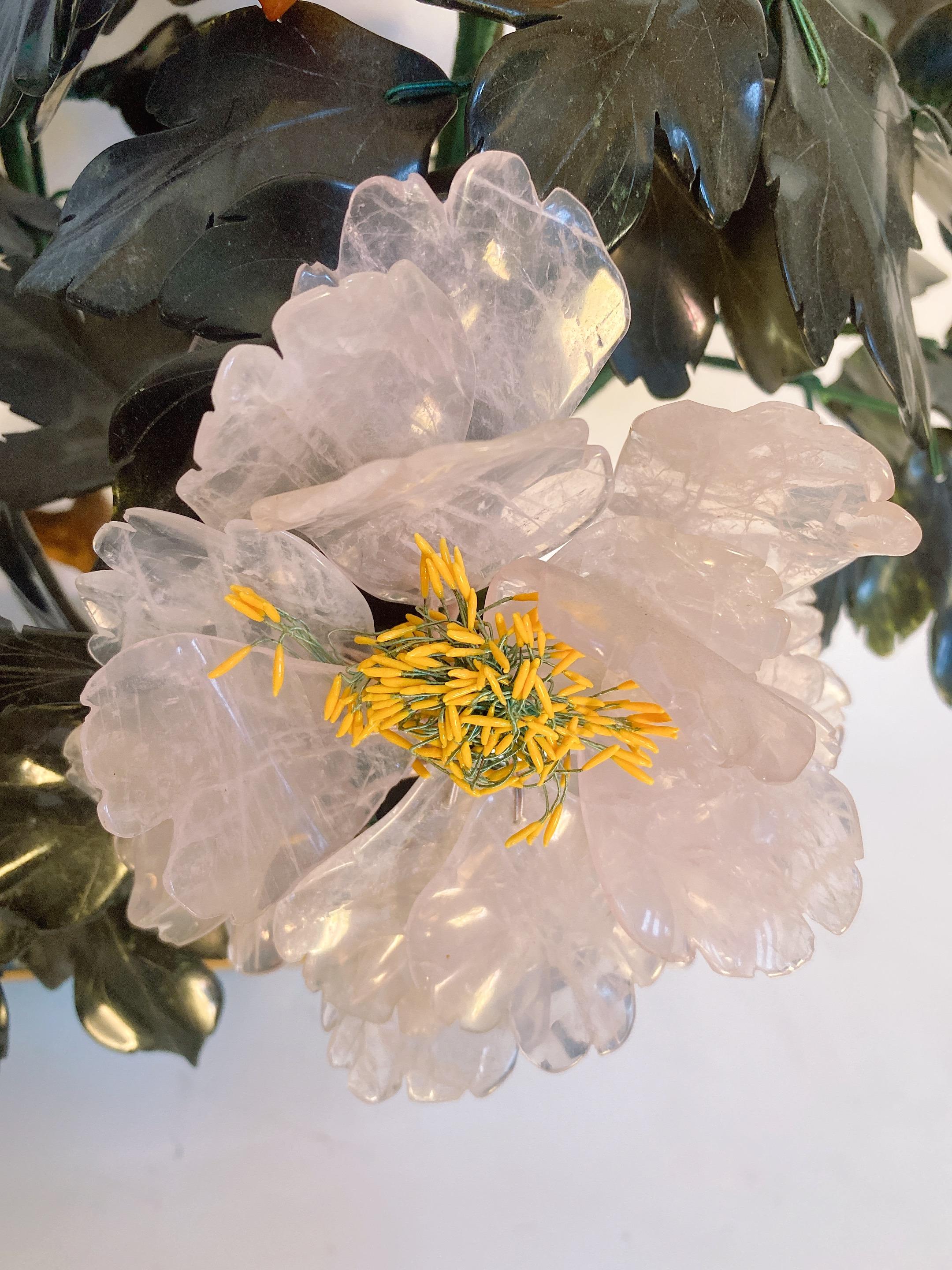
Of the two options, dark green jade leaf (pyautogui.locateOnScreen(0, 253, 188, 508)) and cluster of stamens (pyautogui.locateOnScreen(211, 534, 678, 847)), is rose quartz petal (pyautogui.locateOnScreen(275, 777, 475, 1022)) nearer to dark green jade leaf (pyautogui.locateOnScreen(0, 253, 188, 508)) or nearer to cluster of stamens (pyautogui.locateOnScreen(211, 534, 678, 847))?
cluster of stamens (pyautogui.locateOnScreen(211, 534, 678, 847))

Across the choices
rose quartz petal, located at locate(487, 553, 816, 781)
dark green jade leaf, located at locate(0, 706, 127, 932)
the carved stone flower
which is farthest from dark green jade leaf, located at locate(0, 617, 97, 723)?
rose quartz petal, located at locate(487, 553, 816, 781)

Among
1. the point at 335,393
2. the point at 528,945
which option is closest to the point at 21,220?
the point at 335,393

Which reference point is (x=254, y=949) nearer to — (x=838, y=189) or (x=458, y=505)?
(x=458, y=505)

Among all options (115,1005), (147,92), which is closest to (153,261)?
(147,92)

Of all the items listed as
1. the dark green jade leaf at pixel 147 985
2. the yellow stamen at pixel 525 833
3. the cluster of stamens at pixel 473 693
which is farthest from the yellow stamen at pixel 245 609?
the dark green jade leaf at pixel 147 985

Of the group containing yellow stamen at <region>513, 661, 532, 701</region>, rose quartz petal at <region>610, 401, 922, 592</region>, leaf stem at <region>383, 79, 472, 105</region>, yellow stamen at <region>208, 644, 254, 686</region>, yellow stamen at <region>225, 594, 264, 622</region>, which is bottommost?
yellow stamen at <region>208, 644, 254, 686</region>
